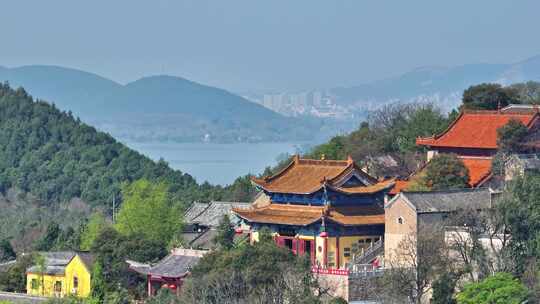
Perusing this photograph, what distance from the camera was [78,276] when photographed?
4806 cm

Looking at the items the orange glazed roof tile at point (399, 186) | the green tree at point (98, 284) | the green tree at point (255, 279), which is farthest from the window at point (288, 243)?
the green tree at point (98, 284)

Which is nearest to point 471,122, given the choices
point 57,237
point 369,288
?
point 369,288

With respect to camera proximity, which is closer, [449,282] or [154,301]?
[449,282]

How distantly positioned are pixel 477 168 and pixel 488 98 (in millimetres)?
9144

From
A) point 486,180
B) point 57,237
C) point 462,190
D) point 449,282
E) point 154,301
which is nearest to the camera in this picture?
point 449,282

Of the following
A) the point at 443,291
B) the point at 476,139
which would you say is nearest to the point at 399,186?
the point at 476,139

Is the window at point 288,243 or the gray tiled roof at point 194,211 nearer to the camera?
the window at point 288,243

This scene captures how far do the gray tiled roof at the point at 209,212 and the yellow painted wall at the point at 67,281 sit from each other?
8.87 metres

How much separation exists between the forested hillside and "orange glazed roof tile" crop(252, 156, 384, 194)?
80.0 feet

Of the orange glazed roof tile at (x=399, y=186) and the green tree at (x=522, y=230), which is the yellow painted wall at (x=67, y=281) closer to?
the orange glazed roof tile at (x=399, y=186)

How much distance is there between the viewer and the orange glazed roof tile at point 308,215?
45.9m

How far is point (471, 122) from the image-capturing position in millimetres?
52281

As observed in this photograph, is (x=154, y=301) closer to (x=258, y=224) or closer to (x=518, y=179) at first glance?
(x=258, y=224)

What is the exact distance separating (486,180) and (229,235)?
8.11 meters
